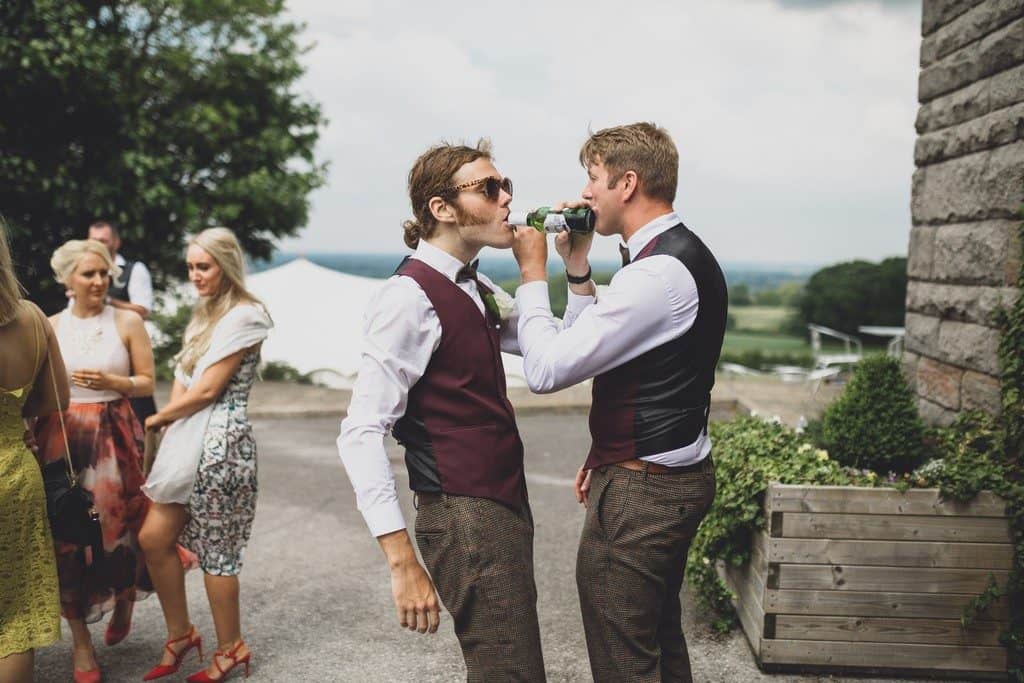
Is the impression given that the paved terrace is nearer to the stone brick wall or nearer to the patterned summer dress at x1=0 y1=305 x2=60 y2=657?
the patterned summer dress at x1=0 y1=305 x2=60 y2=657

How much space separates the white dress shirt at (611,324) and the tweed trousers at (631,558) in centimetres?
40

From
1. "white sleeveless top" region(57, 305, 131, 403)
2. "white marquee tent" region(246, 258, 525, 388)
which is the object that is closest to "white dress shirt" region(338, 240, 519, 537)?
"white sleeveless top" region(57, 305, 131, 403)

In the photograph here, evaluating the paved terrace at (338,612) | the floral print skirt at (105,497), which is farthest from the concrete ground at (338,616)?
the floral print skirt at (105,497)

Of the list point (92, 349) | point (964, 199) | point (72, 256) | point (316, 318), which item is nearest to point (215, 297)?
point (92, 349)

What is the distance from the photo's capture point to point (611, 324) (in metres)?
2.51

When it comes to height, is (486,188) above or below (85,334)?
above

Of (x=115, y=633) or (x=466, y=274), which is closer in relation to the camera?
(x=466, y=274)

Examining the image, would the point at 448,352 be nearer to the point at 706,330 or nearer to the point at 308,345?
the point at 706,330

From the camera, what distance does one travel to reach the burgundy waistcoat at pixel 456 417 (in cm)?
242

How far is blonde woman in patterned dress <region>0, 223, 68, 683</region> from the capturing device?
3127 millimetres

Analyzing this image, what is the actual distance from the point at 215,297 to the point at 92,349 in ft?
2.23

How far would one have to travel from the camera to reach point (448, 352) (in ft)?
8.01

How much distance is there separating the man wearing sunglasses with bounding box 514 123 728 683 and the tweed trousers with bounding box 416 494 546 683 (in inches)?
14.8

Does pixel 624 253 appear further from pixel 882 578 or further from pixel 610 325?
pixel 882 578
